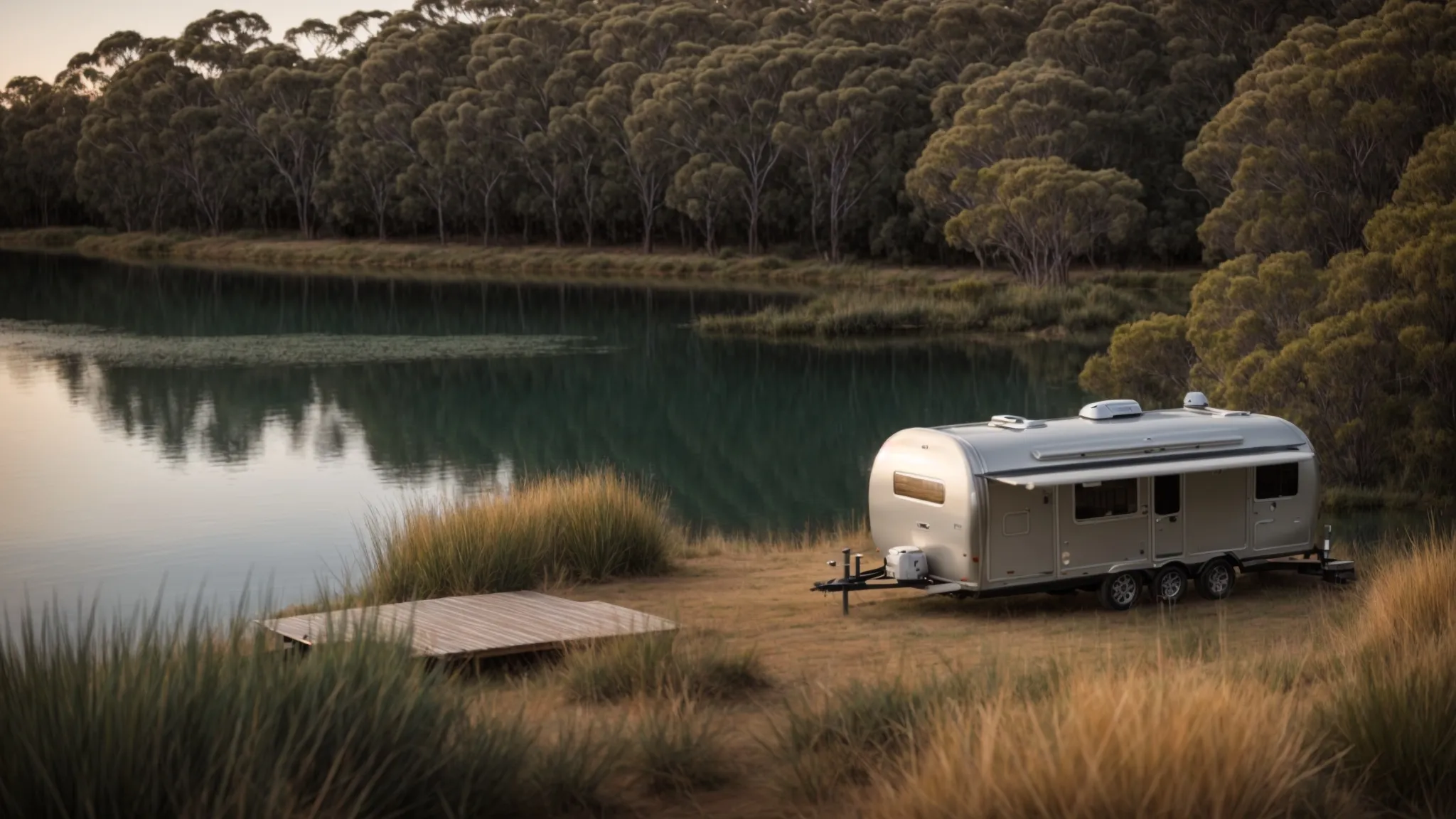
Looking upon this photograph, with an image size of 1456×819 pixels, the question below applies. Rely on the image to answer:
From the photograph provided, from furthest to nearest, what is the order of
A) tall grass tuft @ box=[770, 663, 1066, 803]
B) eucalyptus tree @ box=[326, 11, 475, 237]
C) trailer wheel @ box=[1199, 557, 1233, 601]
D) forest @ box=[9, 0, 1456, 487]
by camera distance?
1. eucalyptus tree @ box=[326, 11, 475, 237]
2. forest @ box=[9, 0, 1456, 487]
3. trailer wheel @ box=[1199, 557, 1233, 601]
4. tall grass tuft @ box=[770, 663, 1066, 803]

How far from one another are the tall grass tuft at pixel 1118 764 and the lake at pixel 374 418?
5.06 m

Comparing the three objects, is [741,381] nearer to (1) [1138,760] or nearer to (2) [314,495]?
(2) [314,495]

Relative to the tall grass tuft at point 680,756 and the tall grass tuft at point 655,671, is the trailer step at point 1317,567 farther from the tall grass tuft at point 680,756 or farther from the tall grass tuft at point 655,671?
the tall grass tuft at point 680,756

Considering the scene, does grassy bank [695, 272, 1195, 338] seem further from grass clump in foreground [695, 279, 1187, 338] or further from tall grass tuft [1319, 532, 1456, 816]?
tall grass tuft [1319, 532, 1456, 816]

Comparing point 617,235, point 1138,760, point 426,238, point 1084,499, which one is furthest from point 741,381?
point 426,238

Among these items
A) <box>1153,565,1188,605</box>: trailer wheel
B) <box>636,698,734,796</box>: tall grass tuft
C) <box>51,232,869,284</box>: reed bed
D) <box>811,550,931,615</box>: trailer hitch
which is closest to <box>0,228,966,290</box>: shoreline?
<box>51,232,869,284</box>: reed bed

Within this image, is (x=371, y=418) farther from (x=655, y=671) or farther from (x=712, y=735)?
(x=712, y=735)

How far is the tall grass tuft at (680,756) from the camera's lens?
24.7 ft

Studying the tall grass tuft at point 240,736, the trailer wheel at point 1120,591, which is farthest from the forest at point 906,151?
the tall grass tuft at point 240,736

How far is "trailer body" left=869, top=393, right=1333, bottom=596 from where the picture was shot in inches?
516

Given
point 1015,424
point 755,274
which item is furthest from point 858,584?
point 755,274

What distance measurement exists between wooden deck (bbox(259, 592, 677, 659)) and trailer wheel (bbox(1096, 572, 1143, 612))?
4.14m

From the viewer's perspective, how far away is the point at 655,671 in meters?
9.31

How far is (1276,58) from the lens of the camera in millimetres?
35594
